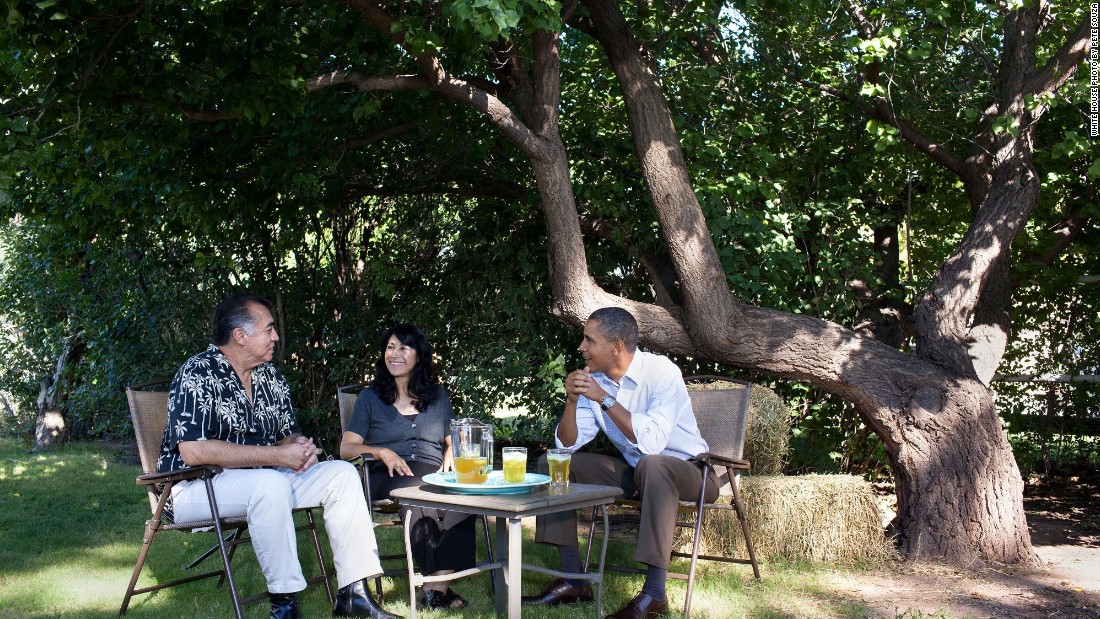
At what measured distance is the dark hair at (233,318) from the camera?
12.2 feet

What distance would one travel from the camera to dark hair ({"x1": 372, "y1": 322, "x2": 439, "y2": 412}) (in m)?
4.29

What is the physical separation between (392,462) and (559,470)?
0.92m

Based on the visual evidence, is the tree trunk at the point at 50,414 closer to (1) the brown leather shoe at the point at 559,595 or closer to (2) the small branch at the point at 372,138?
(2) the small branch at the point at 372,138

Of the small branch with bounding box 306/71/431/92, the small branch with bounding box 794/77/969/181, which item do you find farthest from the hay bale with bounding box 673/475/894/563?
the small branch with bounding box 306/71/431/92

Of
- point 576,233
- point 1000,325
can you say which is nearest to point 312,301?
point 576,233

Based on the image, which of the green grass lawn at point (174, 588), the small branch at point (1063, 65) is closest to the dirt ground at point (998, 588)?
the green grass lawn at point (174, 588)

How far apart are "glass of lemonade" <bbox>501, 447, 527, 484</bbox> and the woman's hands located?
79 cm

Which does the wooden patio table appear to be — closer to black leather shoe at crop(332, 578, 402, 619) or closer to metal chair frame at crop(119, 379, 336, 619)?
black leather shoe at crop(332, 578, 402, 619)

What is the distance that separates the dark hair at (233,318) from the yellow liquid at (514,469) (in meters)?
1.20

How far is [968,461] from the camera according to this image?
4.81m

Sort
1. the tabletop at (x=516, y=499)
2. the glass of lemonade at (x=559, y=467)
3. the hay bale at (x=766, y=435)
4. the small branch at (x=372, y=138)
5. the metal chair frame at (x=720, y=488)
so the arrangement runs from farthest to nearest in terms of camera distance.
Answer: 1. the small branch at (x=372, y=138)
2. the hay bale at (x=766, y=435)
3. the metal chair frame at (x=720, y=488)
4. the glass of lemonade at (x=559, y=467)
5. the tabletop at (x=516, y=499)

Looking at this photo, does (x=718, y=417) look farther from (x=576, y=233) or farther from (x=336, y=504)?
(x=336, y=504)

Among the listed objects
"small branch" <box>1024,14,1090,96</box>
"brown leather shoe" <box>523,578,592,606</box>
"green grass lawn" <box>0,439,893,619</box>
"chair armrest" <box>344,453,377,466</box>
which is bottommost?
"green grass lawn" <box>0,439,893,619</box>

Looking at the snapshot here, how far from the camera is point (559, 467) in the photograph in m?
3.41
